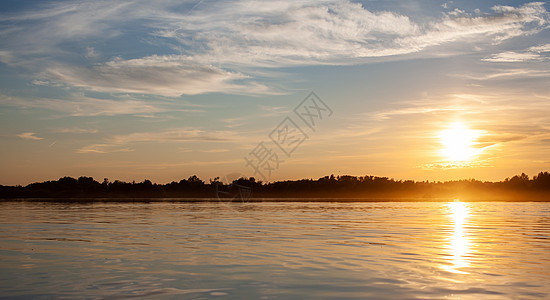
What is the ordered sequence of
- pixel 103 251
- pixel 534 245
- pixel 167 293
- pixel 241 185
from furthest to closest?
pixel 241 185
pixel 534 245
pixel 103 251
pixel 167 293

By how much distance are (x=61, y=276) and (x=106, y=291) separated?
2.96m

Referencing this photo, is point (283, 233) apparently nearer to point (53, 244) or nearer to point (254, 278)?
point (53, 244)

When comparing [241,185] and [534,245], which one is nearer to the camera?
[534,245]

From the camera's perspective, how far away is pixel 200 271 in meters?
16.0

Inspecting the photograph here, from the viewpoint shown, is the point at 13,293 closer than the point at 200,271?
Yes

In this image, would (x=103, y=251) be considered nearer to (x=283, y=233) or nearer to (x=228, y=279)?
(x=228, y=279)

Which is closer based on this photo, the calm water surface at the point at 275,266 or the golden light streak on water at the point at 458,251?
the calm water surface at the point at 275,266

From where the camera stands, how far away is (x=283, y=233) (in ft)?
95.2

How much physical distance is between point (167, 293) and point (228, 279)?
239cm

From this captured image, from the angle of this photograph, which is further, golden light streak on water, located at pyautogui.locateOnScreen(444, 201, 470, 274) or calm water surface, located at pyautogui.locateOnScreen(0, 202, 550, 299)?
golden light streak on water, located at pyautogui.locateOnScreen(444, 201, 470, 274)

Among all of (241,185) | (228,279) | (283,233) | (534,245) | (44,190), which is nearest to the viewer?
(228,279)

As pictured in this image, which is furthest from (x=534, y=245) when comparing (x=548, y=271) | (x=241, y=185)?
(x=241, y=185)

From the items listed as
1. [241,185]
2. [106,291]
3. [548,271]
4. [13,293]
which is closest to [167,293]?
[106,291]

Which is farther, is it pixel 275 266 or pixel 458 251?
pixel 458 251
